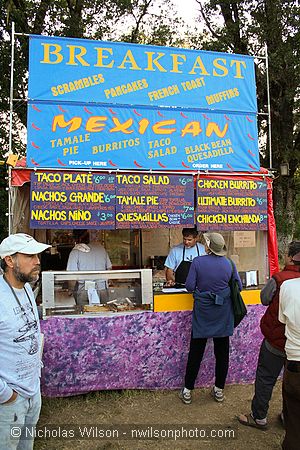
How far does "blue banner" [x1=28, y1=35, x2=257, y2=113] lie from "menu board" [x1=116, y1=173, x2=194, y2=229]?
1.04 m

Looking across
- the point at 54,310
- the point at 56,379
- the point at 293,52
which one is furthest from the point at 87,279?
the point at 293,52

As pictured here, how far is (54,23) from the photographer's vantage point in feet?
36.2

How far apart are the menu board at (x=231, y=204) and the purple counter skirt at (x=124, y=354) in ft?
3.75

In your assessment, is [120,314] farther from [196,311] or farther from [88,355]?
[196,311]

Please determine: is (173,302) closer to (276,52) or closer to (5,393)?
(5,393)

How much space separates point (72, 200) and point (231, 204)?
1.90 meters

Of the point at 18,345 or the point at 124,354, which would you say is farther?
the point at 124,354

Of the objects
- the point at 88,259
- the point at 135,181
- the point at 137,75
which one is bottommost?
the point at 88,259

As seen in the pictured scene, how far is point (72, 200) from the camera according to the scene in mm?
4395

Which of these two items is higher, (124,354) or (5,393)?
(5,393)

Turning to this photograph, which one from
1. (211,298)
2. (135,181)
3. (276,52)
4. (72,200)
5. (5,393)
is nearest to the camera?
(5,393)

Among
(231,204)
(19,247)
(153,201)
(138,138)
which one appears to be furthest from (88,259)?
(19,247)

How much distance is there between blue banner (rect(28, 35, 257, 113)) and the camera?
4734 mm

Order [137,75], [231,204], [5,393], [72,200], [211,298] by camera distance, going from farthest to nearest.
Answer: [137,75]
[231,204]
[72,200]
[211,298]
[5,393]
